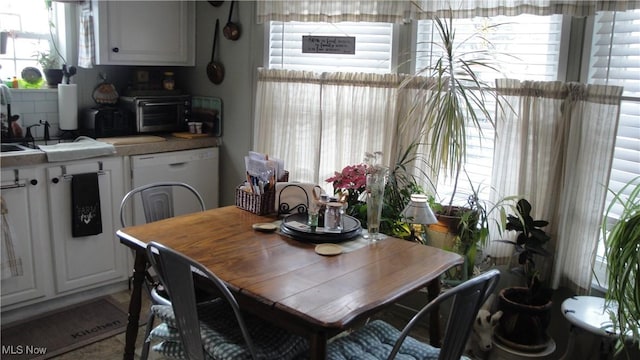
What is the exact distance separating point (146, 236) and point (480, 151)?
1.73 meters

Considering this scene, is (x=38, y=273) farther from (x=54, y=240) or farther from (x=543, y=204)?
(x=543, y=204)

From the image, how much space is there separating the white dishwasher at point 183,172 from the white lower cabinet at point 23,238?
57 cm

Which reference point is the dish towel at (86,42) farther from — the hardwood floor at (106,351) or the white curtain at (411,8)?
the hardwood floor at (106,351)

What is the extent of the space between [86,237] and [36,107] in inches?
36.8

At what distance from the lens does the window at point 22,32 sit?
11.4 feet

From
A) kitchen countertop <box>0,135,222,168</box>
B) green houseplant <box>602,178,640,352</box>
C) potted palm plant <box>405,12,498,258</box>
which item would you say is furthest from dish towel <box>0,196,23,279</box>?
green houseplant <box>602,178,640,352</box>

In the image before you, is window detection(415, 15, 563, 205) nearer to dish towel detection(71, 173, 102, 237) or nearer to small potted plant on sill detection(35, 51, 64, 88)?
dish towel detection(71, 173, 102, 237)

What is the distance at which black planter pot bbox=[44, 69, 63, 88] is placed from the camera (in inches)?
140

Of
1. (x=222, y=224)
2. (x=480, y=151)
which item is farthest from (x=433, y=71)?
(x=222, y=224)

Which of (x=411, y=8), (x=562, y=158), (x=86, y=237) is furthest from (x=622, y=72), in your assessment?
(x=86, y=237)

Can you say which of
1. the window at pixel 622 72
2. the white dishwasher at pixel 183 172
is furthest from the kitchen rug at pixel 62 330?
the window at pixel 622 72

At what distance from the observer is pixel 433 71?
296cm

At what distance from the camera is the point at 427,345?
6.48 ft

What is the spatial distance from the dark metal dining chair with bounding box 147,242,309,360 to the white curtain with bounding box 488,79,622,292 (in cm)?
141
